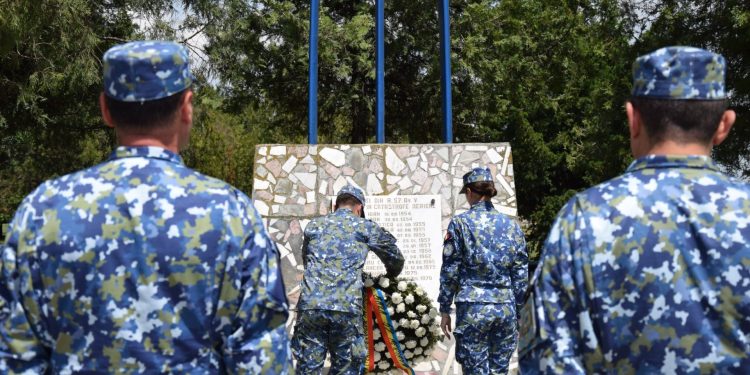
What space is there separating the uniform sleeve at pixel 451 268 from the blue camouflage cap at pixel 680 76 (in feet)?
14.6

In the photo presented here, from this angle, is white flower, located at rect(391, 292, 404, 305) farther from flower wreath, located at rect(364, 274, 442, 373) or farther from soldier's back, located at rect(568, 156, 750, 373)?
soldier's back, located at rect(568, 156, 750, 373)

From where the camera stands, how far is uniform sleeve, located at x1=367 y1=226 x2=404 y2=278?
777 centimetres

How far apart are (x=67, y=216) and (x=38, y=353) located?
371mm

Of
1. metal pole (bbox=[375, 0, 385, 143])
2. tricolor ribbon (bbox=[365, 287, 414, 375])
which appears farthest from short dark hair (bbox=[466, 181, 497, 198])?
metal pole (bbox=[375, 0, 385, 143])

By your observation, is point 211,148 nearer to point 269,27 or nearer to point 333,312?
point 269,27

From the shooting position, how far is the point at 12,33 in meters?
12.5

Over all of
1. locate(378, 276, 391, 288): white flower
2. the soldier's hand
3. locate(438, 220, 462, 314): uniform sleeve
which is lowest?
the soldier's hand

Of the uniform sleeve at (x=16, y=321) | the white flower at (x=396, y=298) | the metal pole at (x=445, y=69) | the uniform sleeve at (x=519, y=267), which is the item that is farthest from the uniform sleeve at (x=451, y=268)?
the metal pole at (x=445, y=69)

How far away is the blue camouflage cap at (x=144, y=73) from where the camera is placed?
2.89 m

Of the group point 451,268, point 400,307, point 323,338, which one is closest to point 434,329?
point 400,307

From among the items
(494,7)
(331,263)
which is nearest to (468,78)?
(494,7)

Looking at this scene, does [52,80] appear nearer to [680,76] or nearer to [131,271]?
[131,271]

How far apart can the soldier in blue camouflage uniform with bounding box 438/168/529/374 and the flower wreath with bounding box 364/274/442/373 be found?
197 cm

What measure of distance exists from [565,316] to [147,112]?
49.1 inches
